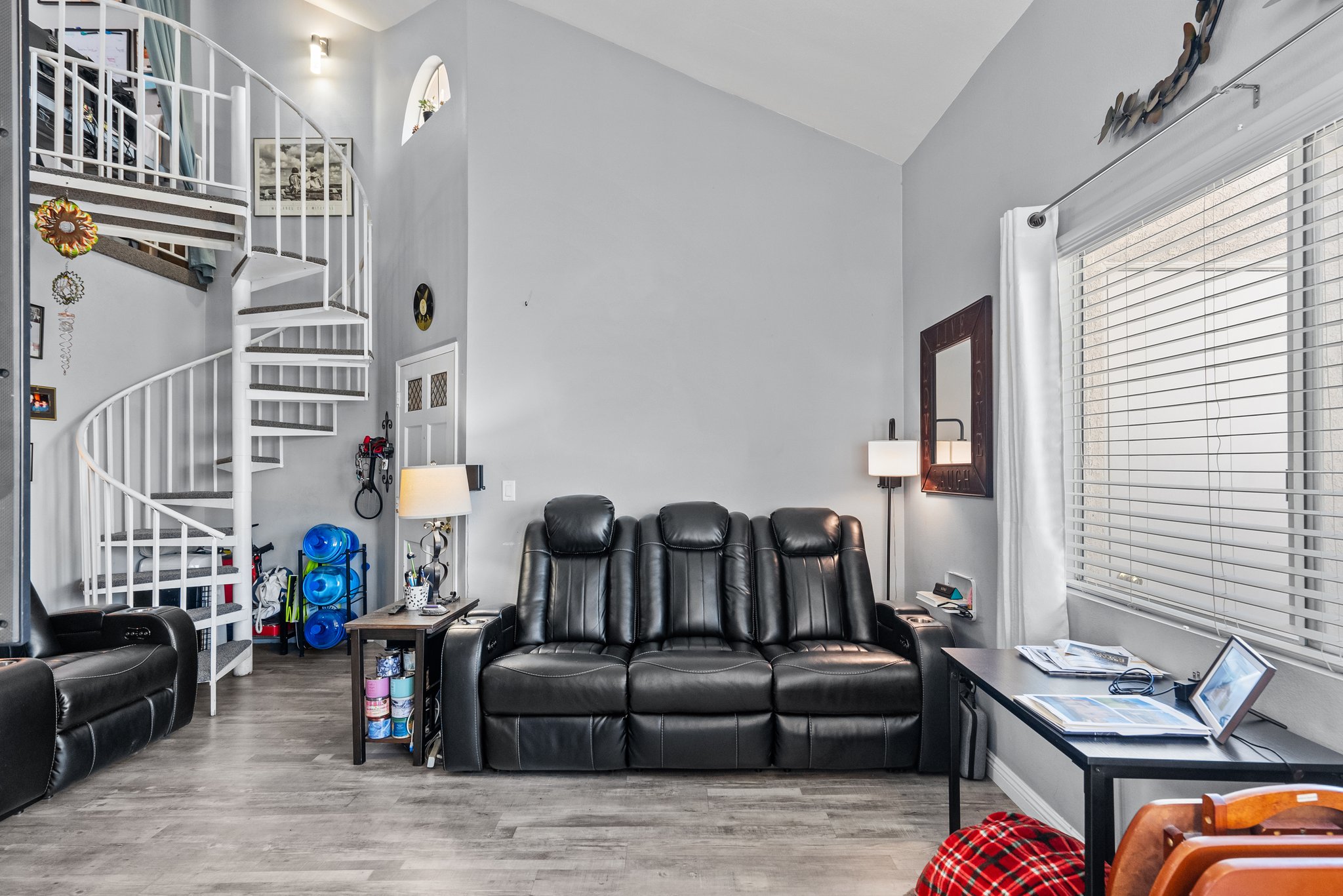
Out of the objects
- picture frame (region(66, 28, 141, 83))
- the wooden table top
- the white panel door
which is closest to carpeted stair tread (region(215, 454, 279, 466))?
the white panel door

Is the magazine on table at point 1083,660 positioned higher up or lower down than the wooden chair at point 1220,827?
lower down

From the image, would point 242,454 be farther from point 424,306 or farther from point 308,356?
point 424,306

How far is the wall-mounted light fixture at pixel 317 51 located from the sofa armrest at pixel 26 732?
472cm

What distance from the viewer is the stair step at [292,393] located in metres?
Answer: 4.63

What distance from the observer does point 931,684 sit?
304 centimetres

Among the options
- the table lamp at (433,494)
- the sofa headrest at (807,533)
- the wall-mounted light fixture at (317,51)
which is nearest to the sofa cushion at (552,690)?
the table lamp at (433,494)

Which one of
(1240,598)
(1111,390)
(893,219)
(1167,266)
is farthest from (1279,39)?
(893,219)

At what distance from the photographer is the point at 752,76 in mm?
4094

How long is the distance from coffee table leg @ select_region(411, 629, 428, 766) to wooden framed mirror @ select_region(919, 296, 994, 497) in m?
2.63

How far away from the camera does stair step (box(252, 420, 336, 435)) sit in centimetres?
486

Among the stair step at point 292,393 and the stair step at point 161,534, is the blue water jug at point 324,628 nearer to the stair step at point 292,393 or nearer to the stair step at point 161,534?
the stair step at point 161,534

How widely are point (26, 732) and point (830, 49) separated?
4565 mm

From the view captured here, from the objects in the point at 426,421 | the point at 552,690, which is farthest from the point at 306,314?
the point at 552,690

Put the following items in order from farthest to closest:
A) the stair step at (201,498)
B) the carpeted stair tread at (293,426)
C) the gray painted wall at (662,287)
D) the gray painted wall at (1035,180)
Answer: the carpeted stair tread at (293,426) < the stair step at (201,498) < the gray painted wall at (662,287) < the gray painted wall at (1035,180)
